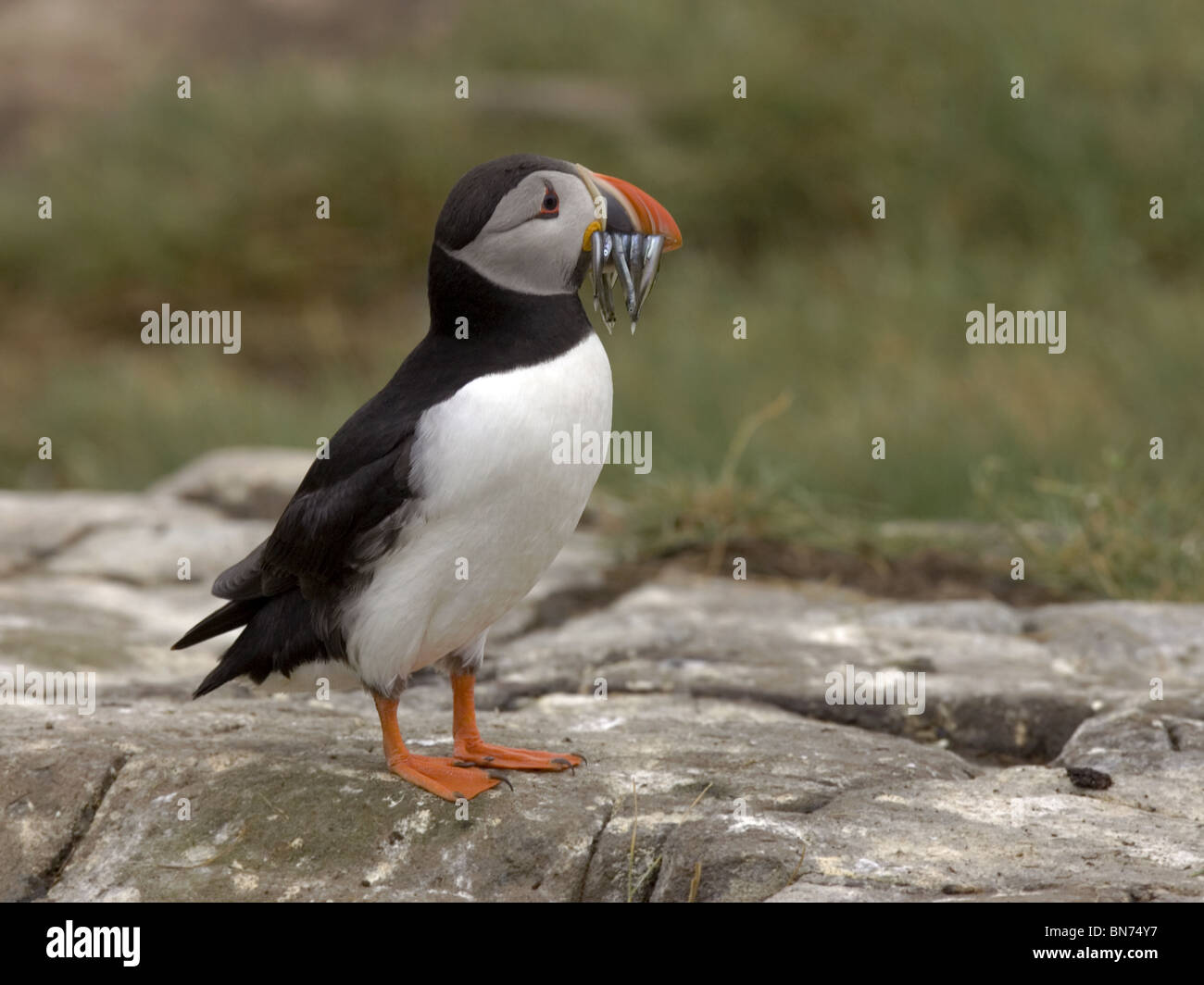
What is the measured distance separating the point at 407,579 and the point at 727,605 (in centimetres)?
227

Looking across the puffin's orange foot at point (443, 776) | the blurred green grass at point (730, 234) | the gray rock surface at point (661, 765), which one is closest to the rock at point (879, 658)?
the gray rock surface at point (661, 765)

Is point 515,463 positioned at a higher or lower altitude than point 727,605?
higher

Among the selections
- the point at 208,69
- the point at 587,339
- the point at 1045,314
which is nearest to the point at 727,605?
the point at 587,339

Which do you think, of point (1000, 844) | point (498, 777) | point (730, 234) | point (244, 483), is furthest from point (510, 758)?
point (730, 234)

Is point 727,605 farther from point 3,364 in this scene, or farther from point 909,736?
point 3,364

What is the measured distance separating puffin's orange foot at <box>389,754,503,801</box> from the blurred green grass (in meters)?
3.35

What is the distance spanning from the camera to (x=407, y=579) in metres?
3.38

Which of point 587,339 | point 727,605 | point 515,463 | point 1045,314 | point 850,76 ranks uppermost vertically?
point 850,76

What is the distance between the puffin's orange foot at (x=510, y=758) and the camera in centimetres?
353

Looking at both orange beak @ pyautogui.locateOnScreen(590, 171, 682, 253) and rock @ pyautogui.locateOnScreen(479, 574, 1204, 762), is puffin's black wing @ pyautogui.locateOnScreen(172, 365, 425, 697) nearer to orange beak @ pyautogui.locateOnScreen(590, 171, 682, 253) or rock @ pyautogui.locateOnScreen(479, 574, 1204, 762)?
orange beak @ pyautogui.locateOnScreen(590, 171, 682, 253)

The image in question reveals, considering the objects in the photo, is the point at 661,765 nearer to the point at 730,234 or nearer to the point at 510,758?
the point at 510,758

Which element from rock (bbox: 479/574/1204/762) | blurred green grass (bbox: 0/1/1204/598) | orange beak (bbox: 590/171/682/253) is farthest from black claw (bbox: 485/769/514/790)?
blurred green grass (bbox: 0/1/1204/598)

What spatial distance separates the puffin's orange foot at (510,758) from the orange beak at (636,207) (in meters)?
1.24

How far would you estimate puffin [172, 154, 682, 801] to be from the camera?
328 centimetres
